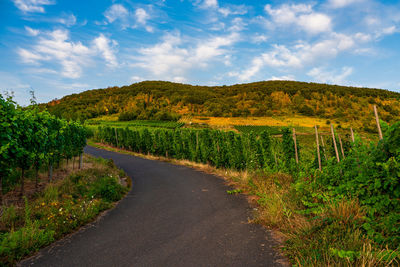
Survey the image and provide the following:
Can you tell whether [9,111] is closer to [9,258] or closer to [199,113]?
[9,258]

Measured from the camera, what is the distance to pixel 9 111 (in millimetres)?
7094

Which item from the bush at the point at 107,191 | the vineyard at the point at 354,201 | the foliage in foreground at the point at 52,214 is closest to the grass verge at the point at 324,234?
the vineyard at the point at 354,201

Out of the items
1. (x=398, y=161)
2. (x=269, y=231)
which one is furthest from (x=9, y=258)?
(x=398, y=161)

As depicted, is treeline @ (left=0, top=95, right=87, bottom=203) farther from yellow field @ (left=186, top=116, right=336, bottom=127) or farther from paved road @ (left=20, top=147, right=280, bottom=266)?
yellow field @ (left=186, top=116, right=336, bottom=127)

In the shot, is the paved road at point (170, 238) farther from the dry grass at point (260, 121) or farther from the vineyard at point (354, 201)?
the dry grass at point (260, 121)

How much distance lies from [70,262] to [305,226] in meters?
4.94

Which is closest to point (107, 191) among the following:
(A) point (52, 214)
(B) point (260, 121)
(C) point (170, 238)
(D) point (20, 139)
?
(A) point (52, 214)

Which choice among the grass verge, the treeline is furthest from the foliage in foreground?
the grass verge

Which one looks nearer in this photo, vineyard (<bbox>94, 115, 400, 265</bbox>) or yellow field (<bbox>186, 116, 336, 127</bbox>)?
vineyard (<bbox>94, 115, 400, 265</bbox>)

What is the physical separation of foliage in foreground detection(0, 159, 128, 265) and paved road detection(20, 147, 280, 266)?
0.35 metres

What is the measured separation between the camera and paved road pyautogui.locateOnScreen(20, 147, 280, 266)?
14.8 ft

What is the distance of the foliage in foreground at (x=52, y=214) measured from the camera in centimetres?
499

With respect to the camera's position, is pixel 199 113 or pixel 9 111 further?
pixel 199 113

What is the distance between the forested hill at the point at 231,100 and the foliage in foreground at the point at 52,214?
73.7 meters
